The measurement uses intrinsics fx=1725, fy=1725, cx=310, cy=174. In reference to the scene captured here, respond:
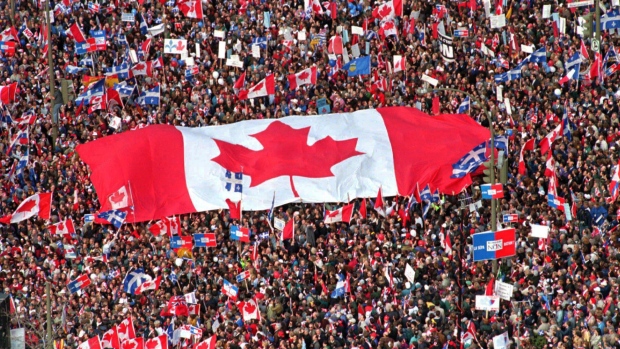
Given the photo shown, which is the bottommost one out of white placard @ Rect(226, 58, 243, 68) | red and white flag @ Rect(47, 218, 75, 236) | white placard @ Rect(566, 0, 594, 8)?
red and white flag @ Rect(47, 218, 75, 236)

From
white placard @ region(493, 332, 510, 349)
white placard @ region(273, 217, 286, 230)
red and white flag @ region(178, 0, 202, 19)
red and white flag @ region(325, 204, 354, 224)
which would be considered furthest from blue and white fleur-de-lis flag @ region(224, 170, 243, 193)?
white placard @ region(493, 332, 510, 349)

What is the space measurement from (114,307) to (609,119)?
528 inches

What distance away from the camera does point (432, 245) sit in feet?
136

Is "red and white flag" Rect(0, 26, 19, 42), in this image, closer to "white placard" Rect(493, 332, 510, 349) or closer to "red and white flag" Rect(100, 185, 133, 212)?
"red and white flag" Rect(100, 185, 133, 212)

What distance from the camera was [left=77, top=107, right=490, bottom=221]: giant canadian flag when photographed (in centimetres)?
4581

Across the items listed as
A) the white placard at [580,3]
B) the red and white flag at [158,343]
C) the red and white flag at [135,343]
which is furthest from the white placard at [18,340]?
the white placard at [580,3]

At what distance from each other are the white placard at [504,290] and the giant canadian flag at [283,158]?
6.77m

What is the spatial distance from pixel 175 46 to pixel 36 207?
8264mm

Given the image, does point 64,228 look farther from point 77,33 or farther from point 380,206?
point 77,33

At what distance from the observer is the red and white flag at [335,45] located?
166ft

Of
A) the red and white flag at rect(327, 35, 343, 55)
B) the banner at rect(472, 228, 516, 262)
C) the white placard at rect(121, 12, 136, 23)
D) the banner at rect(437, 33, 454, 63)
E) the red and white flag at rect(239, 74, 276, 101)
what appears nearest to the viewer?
the banner at rect(472, 228, 516, 262)

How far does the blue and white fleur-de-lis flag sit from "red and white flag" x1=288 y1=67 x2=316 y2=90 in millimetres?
4080

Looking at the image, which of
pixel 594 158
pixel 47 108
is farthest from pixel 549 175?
pixel 47 108

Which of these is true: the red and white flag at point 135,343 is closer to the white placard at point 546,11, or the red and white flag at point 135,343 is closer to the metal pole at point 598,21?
the metal pole at point 598,21
